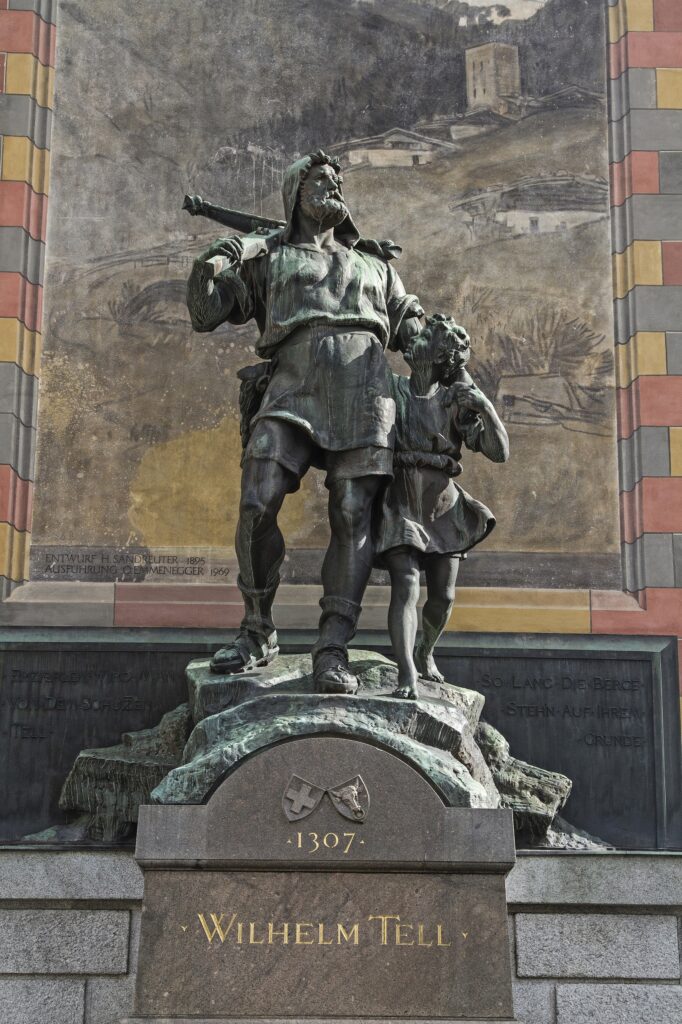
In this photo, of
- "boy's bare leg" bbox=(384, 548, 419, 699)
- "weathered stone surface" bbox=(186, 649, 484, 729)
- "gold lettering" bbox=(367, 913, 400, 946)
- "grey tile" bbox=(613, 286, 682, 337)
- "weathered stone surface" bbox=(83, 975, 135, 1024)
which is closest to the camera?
"gold lettering" bbox=(367, 913, 400, 946)

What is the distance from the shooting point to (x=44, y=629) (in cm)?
793

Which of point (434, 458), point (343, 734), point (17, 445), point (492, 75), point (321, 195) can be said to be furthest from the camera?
point (492, 75)

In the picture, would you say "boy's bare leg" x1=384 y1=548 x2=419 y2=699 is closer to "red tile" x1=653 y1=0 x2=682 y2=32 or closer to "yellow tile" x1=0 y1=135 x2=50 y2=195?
"yellow tile" x1=0 y1=135 x2=50 y2=195

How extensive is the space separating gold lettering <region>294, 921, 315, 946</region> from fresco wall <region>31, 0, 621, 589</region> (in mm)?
3458

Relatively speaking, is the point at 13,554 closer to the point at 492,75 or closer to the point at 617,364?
the point at 617,364

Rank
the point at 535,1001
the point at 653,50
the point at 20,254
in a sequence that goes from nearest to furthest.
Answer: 1. the point at 535,1001
2. the point at 20,254
3. the point at 653,50

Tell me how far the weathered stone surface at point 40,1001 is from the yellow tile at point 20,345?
3.75 meters

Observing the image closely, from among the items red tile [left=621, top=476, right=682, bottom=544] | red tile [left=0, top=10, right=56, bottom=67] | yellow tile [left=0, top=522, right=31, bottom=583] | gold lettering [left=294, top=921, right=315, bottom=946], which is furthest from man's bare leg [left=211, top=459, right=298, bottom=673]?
red tile [left=0, top=10, right=56, bottom=67]

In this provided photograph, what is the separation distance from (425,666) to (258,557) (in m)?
0.85

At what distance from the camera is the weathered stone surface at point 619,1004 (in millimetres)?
6297

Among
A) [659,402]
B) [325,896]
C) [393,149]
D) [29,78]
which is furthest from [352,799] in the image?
[29,78]

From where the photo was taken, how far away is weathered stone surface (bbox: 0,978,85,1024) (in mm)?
6336

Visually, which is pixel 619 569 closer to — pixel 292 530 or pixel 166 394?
pixel 292 530

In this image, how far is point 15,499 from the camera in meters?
8.70
